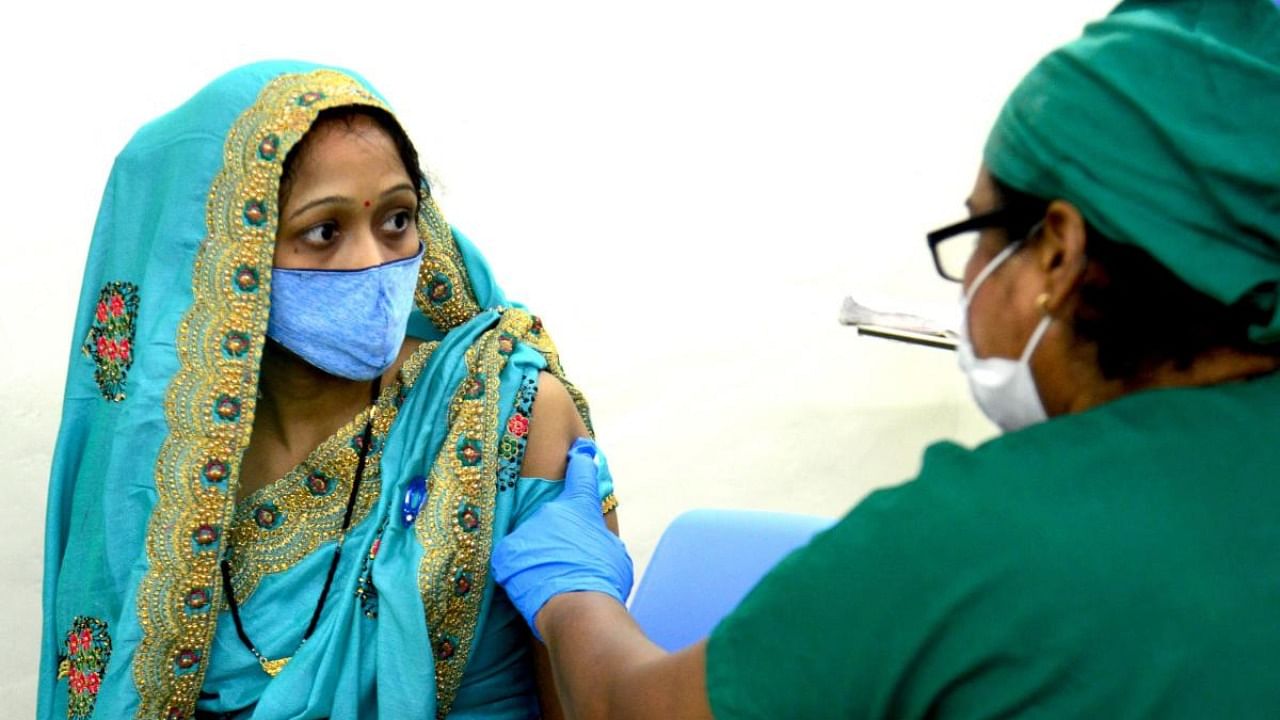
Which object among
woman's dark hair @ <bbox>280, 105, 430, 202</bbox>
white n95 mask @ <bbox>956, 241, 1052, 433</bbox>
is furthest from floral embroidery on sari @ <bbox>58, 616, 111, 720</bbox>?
white n95 mask @ <bbox>956, 241, 1052, 433</bbox>

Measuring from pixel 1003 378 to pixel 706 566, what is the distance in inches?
35.1

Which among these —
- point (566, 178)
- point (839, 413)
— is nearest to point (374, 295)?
point (566, 178)

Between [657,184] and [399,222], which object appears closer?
[399,222]

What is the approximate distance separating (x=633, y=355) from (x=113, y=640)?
153 centimetres

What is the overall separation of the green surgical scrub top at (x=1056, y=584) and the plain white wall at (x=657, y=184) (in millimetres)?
1247

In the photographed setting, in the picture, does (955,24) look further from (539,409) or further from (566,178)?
(539,409)

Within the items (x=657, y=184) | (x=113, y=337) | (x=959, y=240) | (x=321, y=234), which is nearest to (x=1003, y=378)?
(x=959, y=240)

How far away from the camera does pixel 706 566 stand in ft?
6.23

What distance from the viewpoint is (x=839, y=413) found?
3395 mm

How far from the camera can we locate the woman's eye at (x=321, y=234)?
1660 millimetres

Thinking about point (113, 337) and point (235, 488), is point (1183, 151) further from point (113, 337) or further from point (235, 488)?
point (113, 337)

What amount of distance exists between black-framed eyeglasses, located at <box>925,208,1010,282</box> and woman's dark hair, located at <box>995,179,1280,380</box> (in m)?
0.05

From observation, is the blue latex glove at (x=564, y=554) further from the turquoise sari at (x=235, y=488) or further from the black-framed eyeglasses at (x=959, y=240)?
the black-framed eyeglasses at (x=959, y=240)

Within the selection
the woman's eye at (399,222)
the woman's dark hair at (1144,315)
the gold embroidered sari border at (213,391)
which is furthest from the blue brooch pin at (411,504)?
the woman's dark hair at (1144,315)
